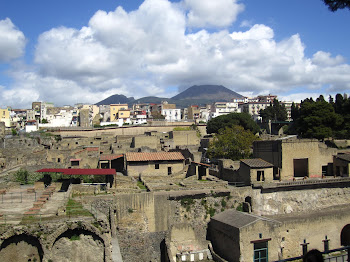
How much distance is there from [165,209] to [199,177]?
320 inches

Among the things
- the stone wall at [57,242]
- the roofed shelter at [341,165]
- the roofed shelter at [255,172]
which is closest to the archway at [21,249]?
the stone wall at [57,242]

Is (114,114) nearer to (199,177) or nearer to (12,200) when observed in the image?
(199,177)

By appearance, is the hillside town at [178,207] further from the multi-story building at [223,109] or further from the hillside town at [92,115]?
the multi-story building at [223,109]

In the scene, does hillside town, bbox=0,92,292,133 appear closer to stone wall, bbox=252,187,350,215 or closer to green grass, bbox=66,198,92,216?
stone wall, bbox=252,187,350,215

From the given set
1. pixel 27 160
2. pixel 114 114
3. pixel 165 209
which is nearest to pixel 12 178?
pixel 27 160

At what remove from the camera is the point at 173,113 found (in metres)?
103

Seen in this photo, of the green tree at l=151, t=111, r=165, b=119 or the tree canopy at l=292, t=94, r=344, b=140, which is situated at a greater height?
the green tree at l=151, t=111, r=165, b=119

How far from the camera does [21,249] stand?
547 inches

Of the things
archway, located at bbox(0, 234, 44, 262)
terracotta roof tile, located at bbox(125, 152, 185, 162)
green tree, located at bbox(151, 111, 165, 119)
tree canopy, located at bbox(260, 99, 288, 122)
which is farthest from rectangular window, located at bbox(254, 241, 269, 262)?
green tree, located at bbox(151, 111, 165, 119)

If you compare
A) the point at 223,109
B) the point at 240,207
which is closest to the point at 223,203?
the point at 240,207

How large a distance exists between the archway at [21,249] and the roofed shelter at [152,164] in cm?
1464

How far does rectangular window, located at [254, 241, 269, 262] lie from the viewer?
18938mm

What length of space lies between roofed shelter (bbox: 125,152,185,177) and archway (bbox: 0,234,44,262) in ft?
48.0

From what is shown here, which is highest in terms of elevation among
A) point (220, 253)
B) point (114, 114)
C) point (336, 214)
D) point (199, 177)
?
point (114, 114)
